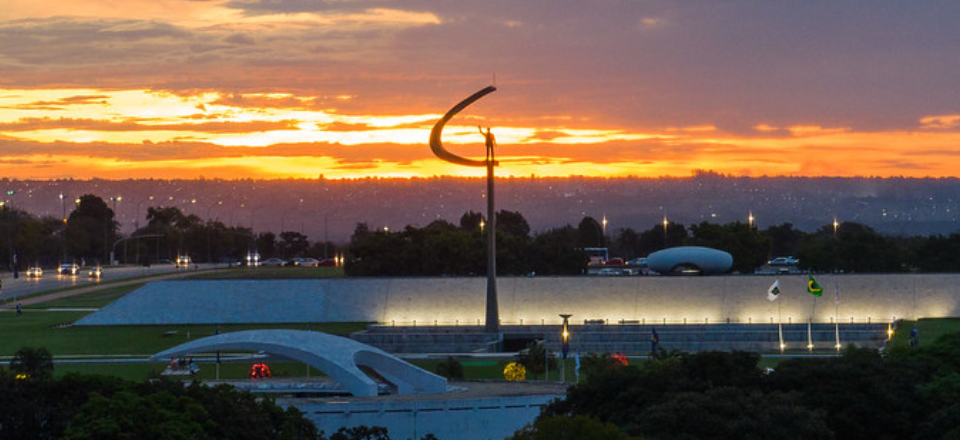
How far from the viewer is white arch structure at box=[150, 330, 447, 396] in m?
43.0

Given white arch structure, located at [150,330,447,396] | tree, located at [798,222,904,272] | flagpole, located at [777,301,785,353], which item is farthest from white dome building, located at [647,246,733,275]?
white arch structure, located at [150,330,447,396]

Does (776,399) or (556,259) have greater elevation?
(556,259)

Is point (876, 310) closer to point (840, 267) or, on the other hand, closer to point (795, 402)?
point (840, 267)

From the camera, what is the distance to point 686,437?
A: 30.6m

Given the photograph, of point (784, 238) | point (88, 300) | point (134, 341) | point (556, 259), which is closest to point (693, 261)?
point (556, 259)

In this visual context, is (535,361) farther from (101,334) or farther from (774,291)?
(101,334)

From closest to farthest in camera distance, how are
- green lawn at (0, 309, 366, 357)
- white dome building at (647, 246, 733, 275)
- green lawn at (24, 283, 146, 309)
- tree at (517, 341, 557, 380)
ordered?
tree at (517, 341, 557, 380) < green lawn at (0, 309, 366, 357) < white dome building at (647, 246, 733, 275) < green lawn at (24, 283, 146, 309)

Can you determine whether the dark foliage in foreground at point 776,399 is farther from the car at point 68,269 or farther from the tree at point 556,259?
the car at point 68,269

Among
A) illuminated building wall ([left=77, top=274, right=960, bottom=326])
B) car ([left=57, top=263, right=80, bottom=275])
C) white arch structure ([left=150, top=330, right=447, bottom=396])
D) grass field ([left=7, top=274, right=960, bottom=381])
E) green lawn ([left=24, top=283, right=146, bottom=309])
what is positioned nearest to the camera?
white arch structure ([left=150, top=330, right=447, bottom=396])

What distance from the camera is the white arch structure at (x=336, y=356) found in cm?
4300

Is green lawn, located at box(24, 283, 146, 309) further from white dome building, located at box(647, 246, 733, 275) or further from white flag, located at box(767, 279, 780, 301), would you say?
white flag, located at box(767, 279, 780, 301)

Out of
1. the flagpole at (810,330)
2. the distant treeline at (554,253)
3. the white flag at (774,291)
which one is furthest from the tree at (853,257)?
the white flag at (774,291)

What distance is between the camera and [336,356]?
4362 centimetres

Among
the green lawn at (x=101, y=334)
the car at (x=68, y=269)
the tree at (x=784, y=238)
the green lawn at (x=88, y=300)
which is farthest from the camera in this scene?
the tree at (x=784, y=238)
